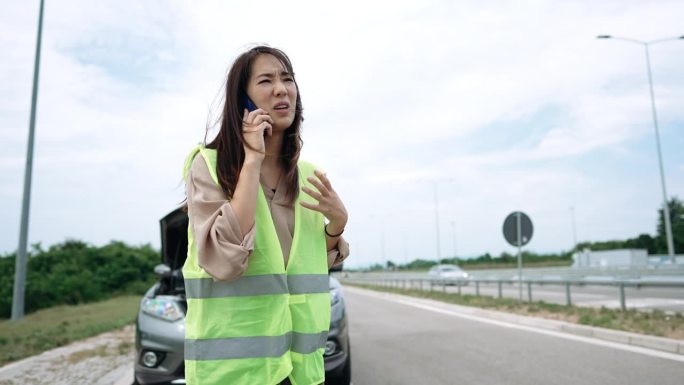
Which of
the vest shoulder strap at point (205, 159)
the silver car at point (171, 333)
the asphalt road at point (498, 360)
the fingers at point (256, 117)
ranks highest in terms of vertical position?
the fingers at point (256, 117)

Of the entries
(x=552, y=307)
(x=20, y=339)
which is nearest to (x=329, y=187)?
(x=20, y=339)

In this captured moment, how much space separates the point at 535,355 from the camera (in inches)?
303

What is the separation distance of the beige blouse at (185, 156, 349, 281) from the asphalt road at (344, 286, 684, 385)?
5.21 meters

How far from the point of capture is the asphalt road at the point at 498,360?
20.6ft

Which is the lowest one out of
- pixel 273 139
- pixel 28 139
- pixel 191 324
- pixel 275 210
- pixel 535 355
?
pixel 535 355

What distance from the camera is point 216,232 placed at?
1.54m

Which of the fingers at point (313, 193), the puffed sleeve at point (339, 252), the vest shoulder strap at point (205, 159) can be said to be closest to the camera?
the vest shoulder strap at point (205, 159)

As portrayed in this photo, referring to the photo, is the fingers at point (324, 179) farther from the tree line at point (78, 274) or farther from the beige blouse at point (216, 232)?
the tree line at point (78, 274)

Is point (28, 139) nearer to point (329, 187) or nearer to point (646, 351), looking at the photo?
point (646, 351)

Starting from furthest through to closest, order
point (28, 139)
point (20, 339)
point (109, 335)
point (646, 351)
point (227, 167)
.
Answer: point (28, 139) < point (109, 335) < point (20, 339) < point (646, 351) < point (227, 167)

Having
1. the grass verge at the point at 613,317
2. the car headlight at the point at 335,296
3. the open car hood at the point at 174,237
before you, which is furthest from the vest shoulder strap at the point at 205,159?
the grass verge at the point at 613,317

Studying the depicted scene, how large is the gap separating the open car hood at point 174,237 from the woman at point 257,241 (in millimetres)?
3802

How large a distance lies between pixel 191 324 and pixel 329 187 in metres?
0.58

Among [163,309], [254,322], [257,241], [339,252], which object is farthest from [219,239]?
[163,309]
